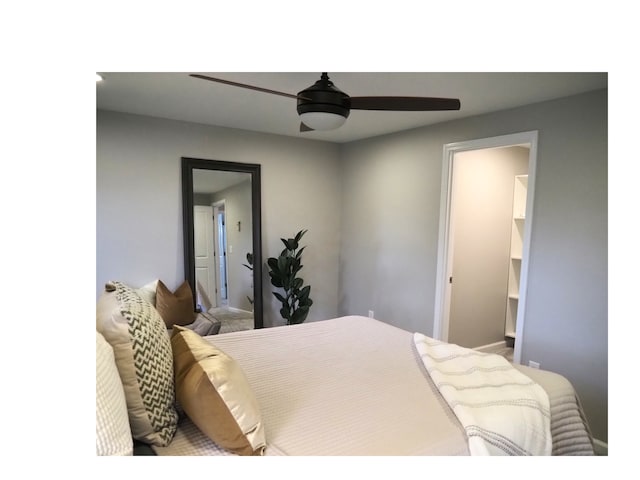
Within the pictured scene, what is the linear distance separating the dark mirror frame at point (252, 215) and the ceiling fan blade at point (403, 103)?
1946mm

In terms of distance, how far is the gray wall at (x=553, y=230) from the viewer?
7.48ft

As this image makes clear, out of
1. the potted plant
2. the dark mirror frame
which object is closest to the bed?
the dark mirror frame

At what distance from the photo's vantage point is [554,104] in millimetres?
2477

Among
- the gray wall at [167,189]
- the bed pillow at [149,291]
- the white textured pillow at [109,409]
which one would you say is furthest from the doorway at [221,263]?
the white textured pillow at [109,409]

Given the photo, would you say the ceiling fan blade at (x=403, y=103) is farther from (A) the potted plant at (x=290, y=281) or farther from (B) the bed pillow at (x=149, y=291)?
(B) the bed pillow at (x=149, y=291)

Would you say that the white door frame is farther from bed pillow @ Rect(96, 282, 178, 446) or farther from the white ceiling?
bed pillow @ Rect(96, 282, 178, 446)

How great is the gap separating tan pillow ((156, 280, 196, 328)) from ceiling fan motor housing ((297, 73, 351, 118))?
204 centimetres

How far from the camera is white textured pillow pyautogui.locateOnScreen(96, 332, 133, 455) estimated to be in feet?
3.05

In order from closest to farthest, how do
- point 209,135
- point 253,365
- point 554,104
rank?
point 253,365, point 554,104, point 209,135
